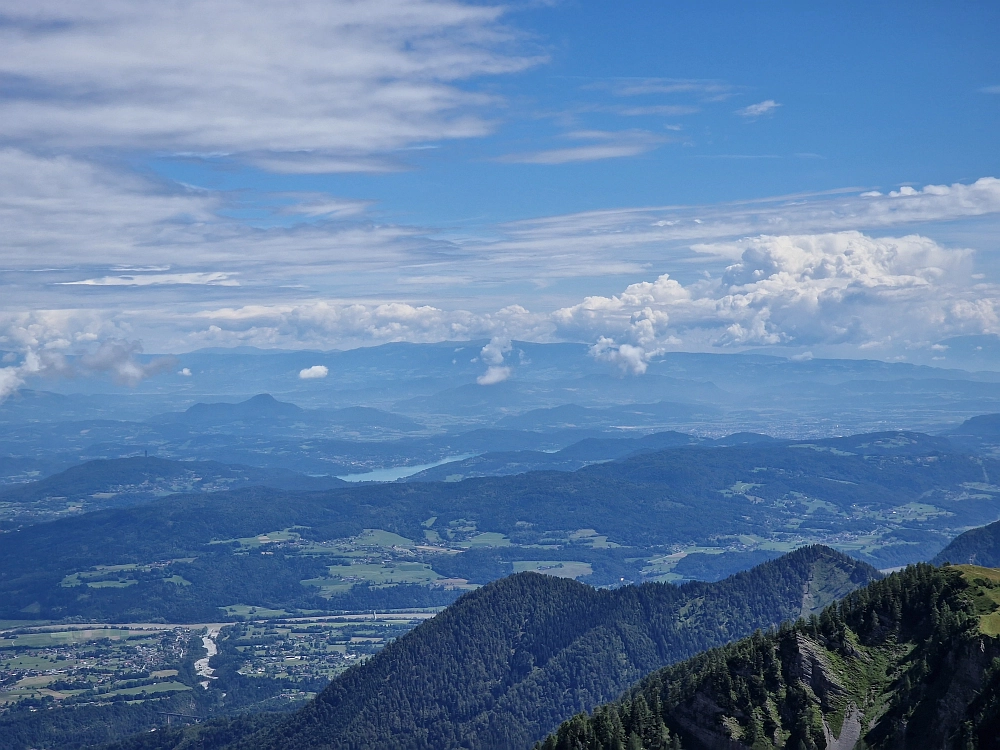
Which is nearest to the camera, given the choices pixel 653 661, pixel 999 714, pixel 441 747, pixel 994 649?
pixel 999 714

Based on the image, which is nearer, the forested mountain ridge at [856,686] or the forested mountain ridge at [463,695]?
the forested mountain ridge at [856,686]

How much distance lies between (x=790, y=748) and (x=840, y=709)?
6839 mm

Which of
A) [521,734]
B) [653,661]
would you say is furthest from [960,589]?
[653,661]

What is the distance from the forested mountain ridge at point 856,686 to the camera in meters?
87.8

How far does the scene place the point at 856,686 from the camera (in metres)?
96.9

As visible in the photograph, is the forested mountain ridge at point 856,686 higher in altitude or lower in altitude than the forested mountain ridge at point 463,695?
higher

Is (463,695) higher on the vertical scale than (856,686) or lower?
lower

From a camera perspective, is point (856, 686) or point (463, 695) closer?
point (856, 686)

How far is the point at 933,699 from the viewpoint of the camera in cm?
8931

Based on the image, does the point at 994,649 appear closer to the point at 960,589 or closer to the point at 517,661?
the point at 960,589

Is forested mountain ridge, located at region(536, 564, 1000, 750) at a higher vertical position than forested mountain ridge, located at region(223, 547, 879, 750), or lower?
higher

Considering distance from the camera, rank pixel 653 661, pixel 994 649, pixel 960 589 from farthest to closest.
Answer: pixel 653 661 → pixel 960 589 → pixel 994 649

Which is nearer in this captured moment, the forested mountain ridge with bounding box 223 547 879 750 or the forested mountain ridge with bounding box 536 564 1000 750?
the forested mountain ridge with bounding box 536 564 1000 750

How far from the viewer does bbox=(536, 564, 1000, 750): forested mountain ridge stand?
87.8 m
